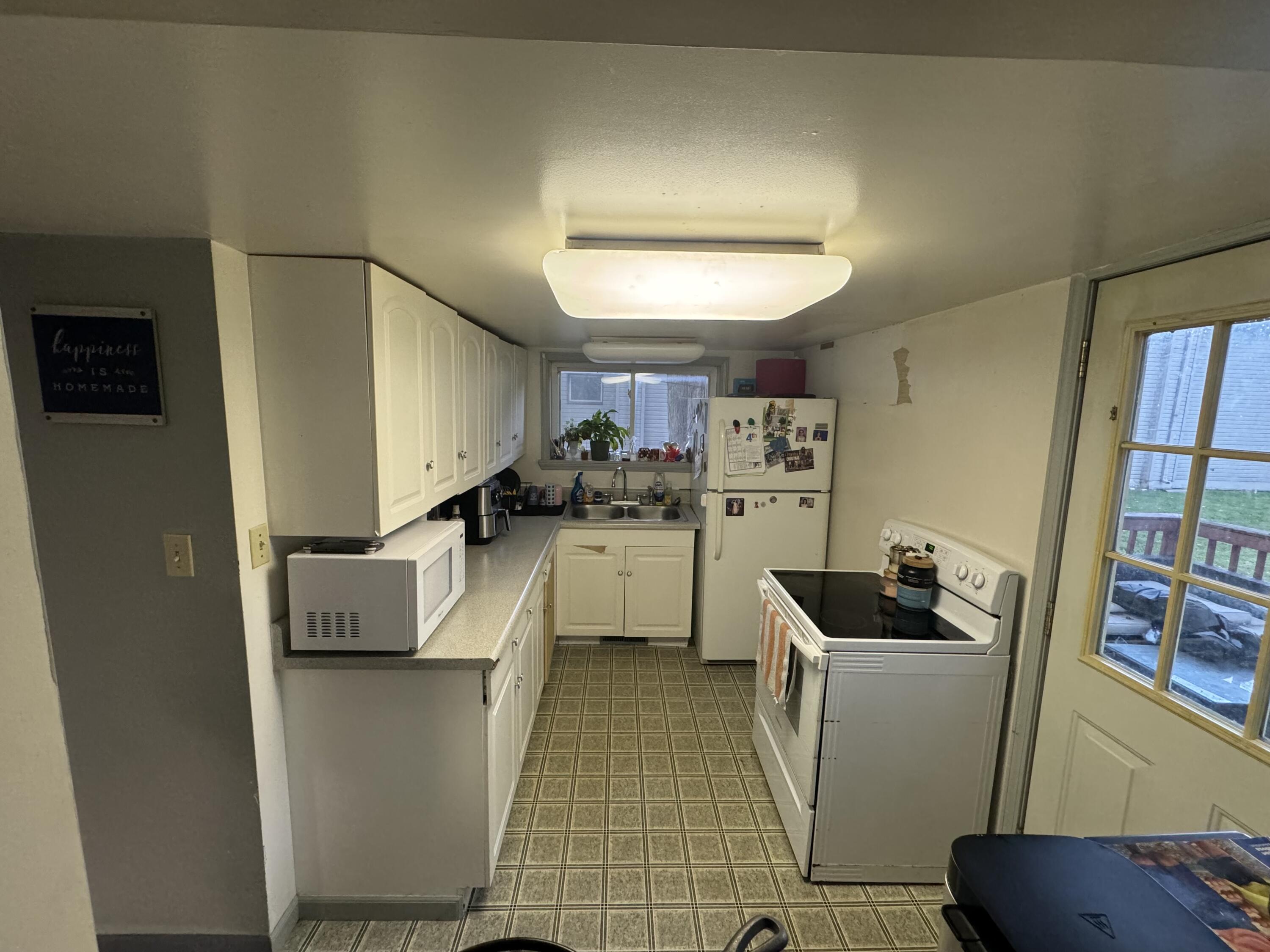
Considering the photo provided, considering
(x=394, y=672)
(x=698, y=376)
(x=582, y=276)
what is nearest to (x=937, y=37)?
(x=582, y=276)

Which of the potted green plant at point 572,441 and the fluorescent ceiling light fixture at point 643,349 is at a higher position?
the fluorescent ceiling light fixture at point 643,349

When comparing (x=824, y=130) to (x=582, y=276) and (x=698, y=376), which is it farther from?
(x=698, y=376)

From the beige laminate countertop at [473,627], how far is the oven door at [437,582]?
5 cm

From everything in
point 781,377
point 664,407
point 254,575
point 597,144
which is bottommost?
point 254,575

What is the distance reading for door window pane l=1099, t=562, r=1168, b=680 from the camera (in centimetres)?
133

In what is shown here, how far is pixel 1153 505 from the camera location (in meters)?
1.34

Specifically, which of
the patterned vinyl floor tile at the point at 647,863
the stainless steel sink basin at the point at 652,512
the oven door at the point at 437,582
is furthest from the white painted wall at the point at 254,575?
the stainless steel sink basin at the point at 652,512

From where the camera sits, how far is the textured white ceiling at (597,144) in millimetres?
584

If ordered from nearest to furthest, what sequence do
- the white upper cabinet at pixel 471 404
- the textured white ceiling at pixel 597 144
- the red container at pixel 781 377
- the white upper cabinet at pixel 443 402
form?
1. the textured white ceiling at pixel 597 144
2. the white upper cabinet at pixel 443 402
3. the white upper cabinet at pixel 471 404
4. the red container at pixel 781 377

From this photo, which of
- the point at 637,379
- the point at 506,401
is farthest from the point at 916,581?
the point at 637,379

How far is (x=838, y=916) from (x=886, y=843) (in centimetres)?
28

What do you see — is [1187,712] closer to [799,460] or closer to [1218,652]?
[1218,652]

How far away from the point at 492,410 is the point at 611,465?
1303 mm

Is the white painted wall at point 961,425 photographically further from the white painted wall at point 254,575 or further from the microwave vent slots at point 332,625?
the white painted wall at point 254,575
